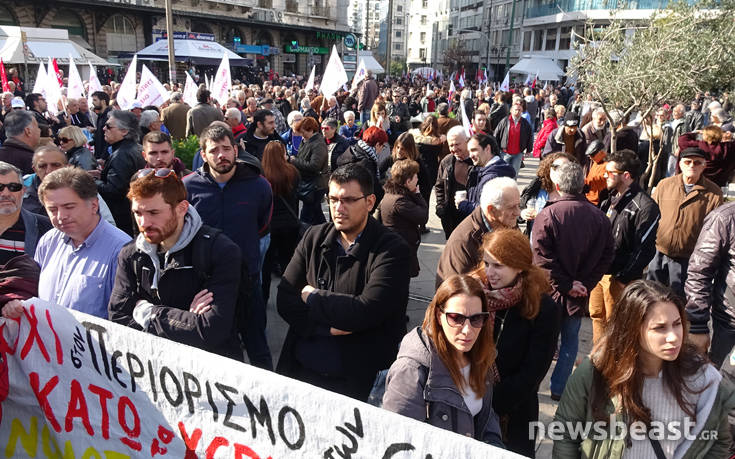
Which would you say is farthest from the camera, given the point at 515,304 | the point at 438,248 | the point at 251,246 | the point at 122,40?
the point at 122,40

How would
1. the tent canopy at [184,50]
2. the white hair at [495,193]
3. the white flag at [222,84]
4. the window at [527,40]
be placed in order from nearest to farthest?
the white hair at [495,193], the white flag at [222,84], the tent canopy at [184,50], the window at [527,40]

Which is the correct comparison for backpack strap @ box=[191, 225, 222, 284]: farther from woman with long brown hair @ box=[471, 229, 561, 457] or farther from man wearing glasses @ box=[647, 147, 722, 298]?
man wearing glasses @ box=[647, 147, 722, 298]

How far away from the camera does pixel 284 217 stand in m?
5.20

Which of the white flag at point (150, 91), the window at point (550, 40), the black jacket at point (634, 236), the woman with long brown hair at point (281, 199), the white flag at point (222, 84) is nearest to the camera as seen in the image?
the black jacket at point (634, 236)

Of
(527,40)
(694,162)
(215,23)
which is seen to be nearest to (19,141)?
(694,162)

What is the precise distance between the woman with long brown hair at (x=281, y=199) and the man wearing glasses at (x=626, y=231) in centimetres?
270

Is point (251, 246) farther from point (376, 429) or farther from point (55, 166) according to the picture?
point (376, 429)

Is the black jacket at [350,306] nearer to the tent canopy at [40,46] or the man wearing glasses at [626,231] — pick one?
the man wearing glasses at [626,231]

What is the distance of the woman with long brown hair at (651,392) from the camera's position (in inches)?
82.3

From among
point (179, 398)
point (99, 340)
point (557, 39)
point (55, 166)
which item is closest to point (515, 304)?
point (179, 398)

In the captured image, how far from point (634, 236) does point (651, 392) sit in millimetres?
2272

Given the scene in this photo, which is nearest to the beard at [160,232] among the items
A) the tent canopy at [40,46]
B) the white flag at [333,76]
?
the white flag at [333,76]

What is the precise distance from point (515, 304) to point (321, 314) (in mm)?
941

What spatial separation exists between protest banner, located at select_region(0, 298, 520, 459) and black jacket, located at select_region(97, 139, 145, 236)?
2453mm
